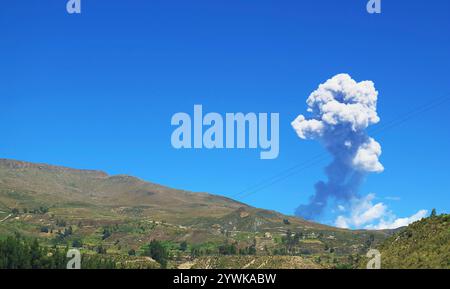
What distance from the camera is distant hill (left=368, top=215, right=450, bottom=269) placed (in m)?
138

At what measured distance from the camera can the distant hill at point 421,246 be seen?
138m

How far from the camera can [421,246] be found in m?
152
